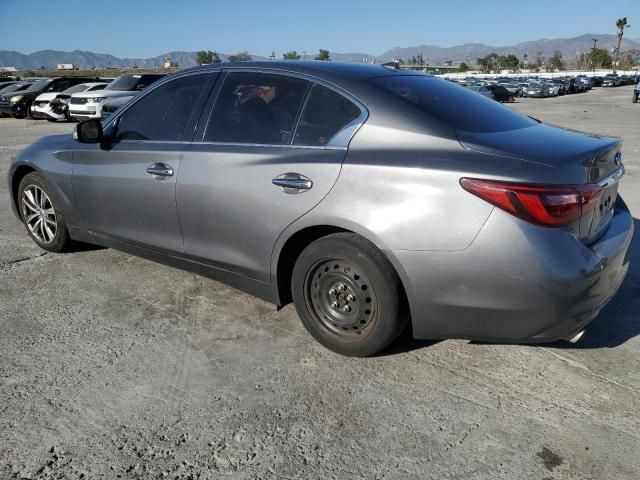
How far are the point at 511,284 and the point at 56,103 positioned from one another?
830 inches

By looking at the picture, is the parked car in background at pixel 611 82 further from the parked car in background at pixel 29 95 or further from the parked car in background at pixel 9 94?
the parked car in background at pixel 9 94

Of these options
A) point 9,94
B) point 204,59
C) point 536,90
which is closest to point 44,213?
point 9,94

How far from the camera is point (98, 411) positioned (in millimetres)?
2721

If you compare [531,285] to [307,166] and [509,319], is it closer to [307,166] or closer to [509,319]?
[509,319]

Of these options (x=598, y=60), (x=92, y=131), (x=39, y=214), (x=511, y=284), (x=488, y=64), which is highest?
(x=488, y=64)

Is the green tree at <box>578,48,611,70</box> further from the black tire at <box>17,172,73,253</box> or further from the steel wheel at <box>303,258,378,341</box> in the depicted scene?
the steel wheel at <box>303,258,378,341</box>

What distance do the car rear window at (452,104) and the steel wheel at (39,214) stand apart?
3136 millimetres

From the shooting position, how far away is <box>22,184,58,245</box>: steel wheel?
16.0 ft

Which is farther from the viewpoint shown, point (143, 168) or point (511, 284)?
point (143, 168)

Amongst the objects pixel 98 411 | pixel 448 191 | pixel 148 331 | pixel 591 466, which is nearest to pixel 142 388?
pixel 98 411

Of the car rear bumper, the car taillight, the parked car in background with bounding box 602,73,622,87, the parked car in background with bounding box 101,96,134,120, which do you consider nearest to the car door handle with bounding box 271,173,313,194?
the car rear bumper

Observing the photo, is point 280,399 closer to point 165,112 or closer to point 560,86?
point 165,112

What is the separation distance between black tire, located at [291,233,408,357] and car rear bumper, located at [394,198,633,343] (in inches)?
5.6

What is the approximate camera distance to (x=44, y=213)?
4.91 metres
